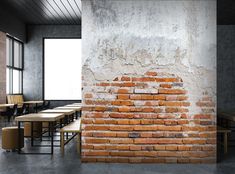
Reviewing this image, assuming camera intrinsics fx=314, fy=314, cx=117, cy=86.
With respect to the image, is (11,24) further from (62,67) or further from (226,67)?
(226,67)

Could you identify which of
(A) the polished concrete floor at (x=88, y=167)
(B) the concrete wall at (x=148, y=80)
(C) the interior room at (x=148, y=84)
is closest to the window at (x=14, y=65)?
(A) the polished concrete floor at (x=88, y=167)

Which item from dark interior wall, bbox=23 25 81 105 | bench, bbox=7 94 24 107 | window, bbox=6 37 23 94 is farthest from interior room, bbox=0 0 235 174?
dark interior wall, bbox=23 25 81 105

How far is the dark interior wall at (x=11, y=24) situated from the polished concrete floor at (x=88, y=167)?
26.5ft

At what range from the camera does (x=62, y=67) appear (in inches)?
587

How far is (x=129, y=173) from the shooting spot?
13.4ft

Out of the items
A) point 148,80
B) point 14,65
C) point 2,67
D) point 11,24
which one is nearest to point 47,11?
point 11,24

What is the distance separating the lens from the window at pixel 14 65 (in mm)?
13516

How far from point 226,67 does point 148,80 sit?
18.2ft

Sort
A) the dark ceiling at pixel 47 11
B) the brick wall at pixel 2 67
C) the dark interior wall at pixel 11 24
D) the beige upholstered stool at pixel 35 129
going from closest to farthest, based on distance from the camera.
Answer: the beige upholstered stool at pixel 35 129 < the dark ceiling at pixel 47 11 < the dark interior wall at pixel 11 24 < the brick wall at pixel 2 67

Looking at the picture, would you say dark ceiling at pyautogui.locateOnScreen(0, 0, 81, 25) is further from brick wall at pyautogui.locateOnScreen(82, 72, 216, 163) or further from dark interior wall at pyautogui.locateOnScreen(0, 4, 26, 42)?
brick wall at pyautogui.locateOnScreen(82, 72, 216, 163)

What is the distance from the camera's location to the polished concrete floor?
13.7 ft

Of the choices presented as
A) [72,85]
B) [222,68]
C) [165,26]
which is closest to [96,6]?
[165,26]

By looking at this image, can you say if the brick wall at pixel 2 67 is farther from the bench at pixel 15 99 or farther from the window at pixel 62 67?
the window at pixel 62 67

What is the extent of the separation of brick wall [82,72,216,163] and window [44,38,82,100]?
10.4 meters
